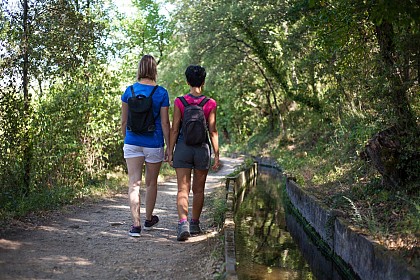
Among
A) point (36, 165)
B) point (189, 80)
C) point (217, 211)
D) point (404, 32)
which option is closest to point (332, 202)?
point (217, 211)

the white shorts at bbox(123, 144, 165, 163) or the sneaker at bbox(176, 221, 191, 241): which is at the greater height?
the white shorts at bbox(123, 144, 165, 163)

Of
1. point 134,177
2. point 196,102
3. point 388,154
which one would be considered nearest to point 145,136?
point 134,177

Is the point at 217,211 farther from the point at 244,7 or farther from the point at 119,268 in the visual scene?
the point at 244,7

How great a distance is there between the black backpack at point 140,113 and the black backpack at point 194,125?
460 millimetres

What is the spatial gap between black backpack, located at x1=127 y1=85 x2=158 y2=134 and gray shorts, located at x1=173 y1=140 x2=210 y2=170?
492 millimetres

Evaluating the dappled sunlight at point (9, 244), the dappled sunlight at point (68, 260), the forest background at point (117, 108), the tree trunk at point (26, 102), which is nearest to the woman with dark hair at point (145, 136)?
the dappled sunlight at point (68, 260)

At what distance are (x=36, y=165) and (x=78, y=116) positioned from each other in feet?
7.44

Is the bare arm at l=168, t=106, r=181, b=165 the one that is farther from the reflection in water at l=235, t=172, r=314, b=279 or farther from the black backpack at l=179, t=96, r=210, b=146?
the reflection in water at l=235, t=172, r=314, b=279

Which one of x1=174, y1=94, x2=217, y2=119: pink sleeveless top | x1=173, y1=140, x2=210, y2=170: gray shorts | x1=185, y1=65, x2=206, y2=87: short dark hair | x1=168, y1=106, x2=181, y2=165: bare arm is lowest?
x1=173, y1=140, x2=210, y2=170: gray shorts

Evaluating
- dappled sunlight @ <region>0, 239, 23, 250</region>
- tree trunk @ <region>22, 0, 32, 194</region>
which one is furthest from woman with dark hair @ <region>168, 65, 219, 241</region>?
tree trunk @ <region>22, 0, 32, 194</region>

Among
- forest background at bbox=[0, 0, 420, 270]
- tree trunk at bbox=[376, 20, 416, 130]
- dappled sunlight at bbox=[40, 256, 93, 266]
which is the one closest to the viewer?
dappled sunlight at bbox=[40, 256, 93, 266]

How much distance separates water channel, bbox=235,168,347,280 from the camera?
647 centimetres

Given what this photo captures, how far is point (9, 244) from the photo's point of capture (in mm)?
5156

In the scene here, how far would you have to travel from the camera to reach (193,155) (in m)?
5.90
